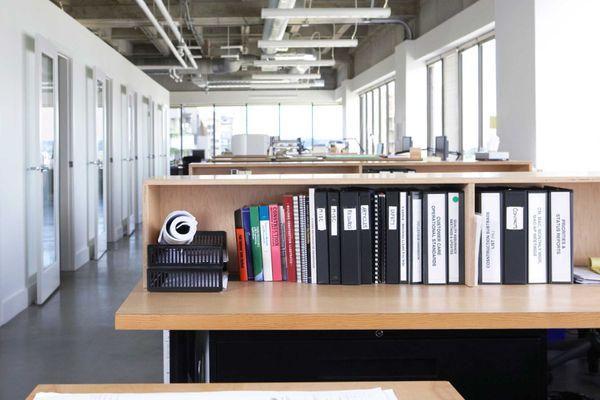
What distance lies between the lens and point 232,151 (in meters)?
9.05

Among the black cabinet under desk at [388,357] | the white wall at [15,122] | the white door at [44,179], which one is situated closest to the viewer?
the black cabinet under desk at [388,357]

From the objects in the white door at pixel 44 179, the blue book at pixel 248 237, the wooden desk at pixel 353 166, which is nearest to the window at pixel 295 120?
the wooden desk at pixel 353 166

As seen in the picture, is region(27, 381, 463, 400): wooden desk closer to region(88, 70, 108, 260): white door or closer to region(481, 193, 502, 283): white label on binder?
region(481, 193, 502, 283): white label on binder

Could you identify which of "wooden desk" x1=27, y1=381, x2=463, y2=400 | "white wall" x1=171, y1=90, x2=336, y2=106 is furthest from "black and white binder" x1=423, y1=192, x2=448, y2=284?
"white wall" x1=171, y1=90, x2=336, y2=106

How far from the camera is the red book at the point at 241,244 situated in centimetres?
253

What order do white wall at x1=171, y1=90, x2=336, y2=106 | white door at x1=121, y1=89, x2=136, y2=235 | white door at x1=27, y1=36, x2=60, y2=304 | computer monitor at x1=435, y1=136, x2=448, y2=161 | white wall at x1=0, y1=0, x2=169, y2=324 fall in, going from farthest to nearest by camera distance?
1. white wall at x1=171, y1=90, x2=336, y2=106
2. white door at x1=121, y1=89, x2=136, y2=235
3. computer monitor at x1=435, y1=136, x2=448, y2=161
4. white door at x1=27, y1=36, x2=60, y2=304
5. white wall at x1=0, y1=0, x2=169, y2=324

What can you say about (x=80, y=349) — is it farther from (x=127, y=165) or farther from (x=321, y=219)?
(x=127, y=165)

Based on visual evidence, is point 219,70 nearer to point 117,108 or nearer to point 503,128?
point 117,108

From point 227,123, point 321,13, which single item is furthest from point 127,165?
point 227,123

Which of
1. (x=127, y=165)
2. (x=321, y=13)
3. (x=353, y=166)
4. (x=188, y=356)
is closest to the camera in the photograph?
(x=188, y=356)

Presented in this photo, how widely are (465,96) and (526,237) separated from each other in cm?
834

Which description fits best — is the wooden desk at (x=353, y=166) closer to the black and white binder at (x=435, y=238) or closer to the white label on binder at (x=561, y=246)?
the white label on binder at (x=561, y=246)

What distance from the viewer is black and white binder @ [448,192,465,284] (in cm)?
244

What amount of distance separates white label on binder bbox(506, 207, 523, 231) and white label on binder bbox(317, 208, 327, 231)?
24.6 inches
